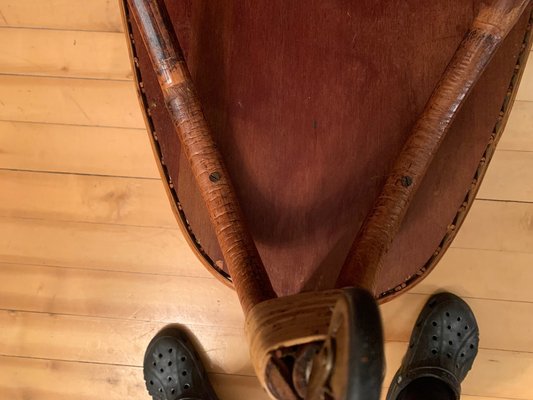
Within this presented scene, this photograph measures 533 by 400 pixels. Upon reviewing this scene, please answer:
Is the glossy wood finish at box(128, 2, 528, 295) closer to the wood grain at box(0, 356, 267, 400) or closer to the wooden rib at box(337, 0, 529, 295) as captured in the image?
the wooden rib at box(337, 0, 529, 295)

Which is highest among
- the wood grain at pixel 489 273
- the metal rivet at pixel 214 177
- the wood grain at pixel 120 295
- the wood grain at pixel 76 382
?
the metal rivet at pixel 214 177

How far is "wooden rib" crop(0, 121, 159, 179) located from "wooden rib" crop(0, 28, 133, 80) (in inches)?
4.6

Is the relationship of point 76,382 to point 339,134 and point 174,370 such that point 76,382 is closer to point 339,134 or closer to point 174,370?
point 174,370

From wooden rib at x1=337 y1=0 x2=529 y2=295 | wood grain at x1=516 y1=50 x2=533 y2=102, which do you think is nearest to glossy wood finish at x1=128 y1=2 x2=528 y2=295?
wooden rib at x1=337 y1=0 x2=529 y2=295

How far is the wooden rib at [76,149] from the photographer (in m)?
1.14

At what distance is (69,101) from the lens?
115 cm

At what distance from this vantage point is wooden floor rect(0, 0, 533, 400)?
1.12m

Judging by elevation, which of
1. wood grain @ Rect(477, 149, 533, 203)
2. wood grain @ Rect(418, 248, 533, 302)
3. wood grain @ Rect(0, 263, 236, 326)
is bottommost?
wood grain @ Rect(0, 263, 236, 326)

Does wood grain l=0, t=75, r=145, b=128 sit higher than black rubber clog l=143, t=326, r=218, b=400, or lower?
higher

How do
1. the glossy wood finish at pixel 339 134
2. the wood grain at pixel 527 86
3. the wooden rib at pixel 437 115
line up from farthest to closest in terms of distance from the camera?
the wood grain at pixel 527 86, the glossy wood finish at pixel 339 134, the wooden rib at pixel 437 115

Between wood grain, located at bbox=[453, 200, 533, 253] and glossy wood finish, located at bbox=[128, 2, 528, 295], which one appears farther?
wood grain, located at bbox=[453, 200, 533, 253]

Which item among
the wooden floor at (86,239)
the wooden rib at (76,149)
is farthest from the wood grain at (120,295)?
the wooden rib at (76,149)

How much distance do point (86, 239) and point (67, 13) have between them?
1.60 feet

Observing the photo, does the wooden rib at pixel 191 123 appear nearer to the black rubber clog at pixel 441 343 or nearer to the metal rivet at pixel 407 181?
the metal rivet at pixel 407 181
